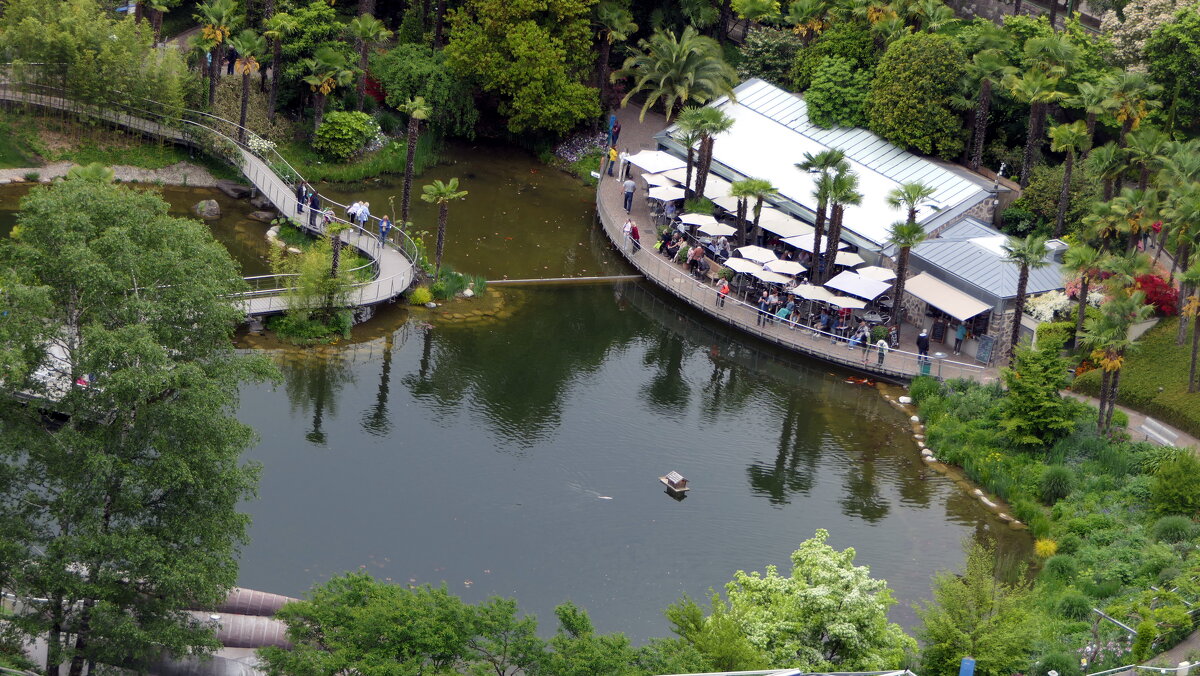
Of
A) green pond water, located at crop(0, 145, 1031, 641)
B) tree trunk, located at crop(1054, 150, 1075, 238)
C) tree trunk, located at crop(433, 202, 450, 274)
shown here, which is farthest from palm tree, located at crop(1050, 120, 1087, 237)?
tree trunk, located at crop(433, 202, 450, 274)

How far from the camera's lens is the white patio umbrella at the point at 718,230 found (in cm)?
6481

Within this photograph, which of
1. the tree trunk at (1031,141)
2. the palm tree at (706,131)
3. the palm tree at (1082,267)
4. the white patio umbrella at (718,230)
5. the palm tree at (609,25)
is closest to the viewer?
A: the palm tree at (1082,267)

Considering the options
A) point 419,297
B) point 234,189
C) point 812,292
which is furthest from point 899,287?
point 234,189

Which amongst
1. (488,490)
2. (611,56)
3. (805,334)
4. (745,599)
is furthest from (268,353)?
(611,56)

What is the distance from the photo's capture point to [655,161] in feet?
231

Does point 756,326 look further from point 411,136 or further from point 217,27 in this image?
point 217,27

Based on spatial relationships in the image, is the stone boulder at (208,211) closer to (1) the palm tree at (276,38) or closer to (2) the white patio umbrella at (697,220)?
(1) the palm tree at (276,38)

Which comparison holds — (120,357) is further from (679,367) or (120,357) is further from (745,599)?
(679,367)

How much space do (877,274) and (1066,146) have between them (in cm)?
945

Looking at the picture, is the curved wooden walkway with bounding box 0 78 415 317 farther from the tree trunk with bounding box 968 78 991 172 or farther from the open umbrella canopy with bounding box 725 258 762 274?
the tree trunk with bounding box 968 78 991 172

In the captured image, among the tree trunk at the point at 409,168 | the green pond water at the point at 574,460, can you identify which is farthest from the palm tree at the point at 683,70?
the tree trunk at the point at 409,168

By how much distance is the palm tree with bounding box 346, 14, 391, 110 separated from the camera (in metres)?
70.9

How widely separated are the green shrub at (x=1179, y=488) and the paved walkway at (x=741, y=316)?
10752 millimetres

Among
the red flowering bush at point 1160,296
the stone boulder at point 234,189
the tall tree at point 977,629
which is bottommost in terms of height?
the stone boulder at point 234,189
